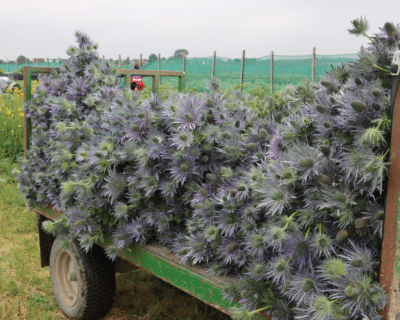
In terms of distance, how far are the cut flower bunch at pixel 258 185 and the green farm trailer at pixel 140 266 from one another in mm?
34

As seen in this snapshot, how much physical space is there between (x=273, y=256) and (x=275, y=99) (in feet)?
2.86

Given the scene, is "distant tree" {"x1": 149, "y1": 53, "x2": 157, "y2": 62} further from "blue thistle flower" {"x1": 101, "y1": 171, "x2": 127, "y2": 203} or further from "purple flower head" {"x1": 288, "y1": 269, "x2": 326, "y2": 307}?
"purple flower head" {"x1": 288, "y1": 269, "x2": 326, "y2": 307}

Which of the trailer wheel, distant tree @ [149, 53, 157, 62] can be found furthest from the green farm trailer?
distant tree @ [149, 53, 157, 62]

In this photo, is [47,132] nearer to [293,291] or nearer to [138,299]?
[138,299]

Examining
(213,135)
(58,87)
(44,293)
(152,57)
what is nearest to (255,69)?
(152,57)

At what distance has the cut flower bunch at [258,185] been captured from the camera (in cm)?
109

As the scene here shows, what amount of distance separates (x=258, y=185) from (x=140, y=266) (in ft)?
3.19

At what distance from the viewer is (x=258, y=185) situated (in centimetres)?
128

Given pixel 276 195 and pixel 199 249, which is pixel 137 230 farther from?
pixel 276 195

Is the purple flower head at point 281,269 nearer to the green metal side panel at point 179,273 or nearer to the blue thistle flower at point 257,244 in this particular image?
the blue thistle flower at point 257,244

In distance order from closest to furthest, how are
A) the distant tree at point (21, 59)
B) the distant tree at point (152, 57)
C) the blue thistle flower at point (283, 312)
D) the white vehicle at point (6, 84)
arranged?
1. the blue thistle flower at point (283, 312)
2. the white vehicle at point (6, 84)
3. the distant tree at point (152, 57)
4. the distant tree at point (21, 59)

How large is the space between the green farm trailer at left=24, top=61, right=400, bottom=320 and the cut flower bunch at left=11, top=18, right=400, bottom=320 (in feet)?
0.11

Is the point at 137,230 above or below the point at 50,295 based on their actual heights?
above

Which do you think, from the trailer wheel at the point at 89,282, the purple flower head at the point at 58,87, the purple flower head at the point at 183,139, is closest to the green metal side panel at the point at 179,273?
the trailer wheel at the point at 89,282
